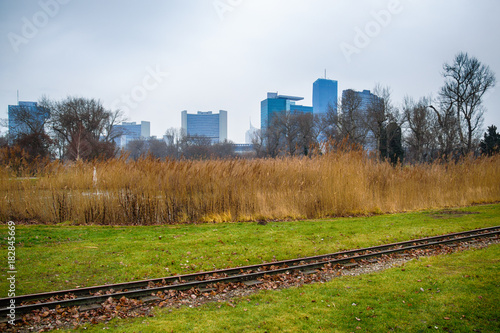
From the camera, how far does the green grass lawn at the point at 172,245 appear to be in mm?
6105

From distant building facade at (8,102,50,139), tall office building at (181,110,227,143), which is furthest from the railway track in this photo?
tall office building at (181,110,227,143)

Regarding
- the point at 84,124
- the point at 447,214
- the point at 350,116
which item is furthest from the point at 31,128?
the point at 447,214

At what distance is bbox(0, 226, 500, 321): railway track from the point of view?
4806 mm

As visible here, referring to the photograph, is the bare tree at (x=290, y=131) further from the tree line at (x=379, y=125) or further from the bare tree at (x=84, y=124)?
the bare tree at (x=84, y=124)

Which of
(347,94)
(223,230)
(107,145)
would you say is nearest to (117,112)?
(107,145)

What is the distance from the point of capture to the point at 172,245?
311 inches

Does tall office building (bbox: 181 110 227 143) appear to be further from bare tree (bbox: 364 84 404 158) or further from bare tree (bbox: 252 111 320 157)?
bare tree (bbox: 364 84 404 158)

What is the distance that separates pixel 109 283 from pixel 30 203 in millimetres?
6781

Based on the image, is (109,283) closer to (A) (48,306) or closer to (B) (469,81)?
(A) (48,306)

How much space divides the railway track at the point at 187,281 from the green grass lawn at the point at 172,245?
406mm

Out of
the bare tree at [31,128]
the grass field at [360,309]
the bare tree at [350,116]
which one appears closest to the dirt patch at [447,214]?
the grass field at [360,309]

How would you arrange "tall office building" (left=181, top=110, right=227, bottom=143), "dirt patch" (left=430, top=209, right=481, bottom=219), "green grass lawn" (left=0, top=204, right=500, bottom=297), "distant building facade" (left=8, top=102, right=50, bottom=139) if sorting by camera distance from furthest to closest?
"tall office building" (left=181, top=110, right=227, bottom=143) → "distant building facade" (left=8, top=102, right=50, bottom=139) → "dirt patch" (left=430, top=209, right=481, bottom=219) → "green grass lawn" (left=0, top=204, right=500, bottom=297)

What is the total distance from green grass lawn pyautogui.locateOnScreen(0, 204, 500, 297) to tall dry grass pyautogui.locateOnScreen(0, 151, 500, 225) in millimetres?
947

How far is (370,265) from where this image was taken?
23.5ft
